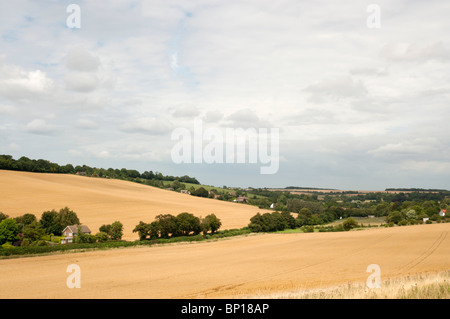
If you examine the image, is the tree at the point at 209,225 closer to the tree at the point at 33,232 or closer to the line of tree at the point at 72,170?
the tree at the point at 33,232

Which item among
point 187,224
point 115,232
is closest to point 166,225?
point 187,224

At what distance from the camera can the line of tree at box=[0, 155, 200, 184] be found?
98381mm

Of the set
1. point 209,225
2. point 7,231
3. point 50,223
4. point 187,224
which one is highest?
point 7,231

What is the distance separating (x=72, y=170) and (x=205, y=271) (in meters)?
112

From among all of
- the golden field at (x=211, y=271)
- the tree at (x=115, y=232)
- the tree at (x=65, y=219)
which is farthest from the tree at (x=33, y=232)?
the tree at (x=115, y=232)

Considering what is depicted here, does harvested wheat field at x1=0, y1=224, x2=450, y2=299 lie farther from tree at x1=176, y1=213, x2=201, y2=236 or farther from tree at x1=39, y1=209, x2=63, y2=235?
tree at x1=39, y1=209, x2=63, y2=235

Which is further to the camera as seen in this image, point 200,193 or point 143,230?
point 200,193

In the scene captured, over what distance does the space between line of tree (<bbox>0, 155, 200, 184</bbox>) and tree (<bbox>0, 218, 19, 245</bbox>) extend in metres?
67.0

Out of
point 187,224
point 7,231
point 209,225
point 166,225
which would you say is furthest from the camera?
point 209,225

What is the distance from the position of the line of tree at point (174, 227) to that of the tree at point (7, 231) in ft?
47.0

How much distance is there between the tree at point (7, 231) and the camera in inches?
1558

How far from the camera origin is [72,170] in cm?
12212

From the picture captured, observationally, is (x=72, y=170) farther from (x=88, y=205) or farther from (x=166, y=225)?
(x=166, y=225)
